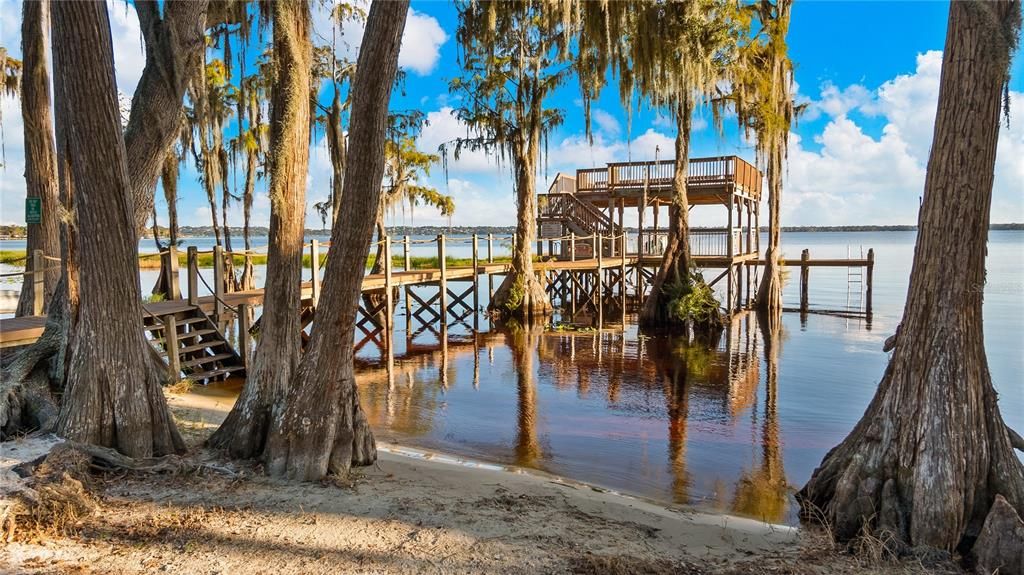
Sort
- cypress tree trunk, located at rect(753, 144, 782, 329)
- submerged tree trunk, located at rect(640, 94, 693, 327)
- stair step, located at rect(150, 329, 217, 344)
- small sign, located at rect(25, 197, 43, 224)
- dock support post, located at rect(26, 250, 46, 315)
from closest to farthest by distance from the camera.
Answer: small sign, located at rect(25, 197, 43, 224), stair step, located at rect(150, 329, 217, 344), dock support post, located at rect(26, 250, 46, 315), submerged tree trunk, located at rect(640, 94, 693, 327), cypress tree trunk, located at rect(753, 144, 782, 329)

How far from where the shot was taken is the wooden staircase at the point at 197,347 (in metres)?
10.9

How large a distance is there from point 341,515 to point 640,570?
7.37ft

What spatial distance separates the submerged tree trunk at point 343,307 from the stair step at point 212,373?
6091 millimetres

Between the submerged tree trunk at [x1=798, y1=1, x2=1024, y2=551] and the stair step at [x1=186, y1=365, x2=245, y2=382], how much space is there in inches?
388

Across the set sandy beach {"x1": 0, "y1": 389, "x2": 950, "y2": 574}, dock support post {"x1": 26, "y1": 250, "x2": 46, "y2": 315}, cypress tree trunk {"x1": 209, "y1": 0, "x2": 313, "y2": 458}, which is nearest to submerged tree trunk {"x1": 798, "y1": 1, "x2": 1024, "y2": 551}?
sandy beach {"x1": 0, "y1": 389, "x2": 950, "y2": 574}

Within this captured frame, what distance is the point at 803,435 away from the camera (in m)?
9.12

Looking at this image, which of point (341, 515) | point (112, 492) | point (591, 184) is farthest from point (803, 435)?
point (591, 184)

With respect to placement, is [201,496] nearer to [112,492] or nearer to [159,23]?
[112,492]

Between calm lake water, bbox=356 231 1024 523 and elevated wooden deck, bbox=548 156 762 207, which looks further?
elevated wooden deck, bbox=548 156 762 207

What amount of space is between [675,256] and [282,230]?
51.1 feet

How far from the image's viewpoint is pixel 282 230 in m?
6.21

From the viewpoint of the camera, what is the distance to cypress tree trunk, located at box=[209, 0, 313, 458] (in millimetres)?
6113

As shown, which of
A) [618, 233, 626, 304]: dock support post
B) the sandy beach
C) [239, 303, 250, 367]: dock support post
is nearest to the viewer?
the sandy beach

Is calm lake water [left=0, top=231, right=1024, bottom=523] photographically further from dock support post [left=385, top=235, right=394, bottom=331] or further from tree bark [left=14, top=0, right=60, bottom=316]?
tree bark [left=14, top=0, right=60, bottom=316]
